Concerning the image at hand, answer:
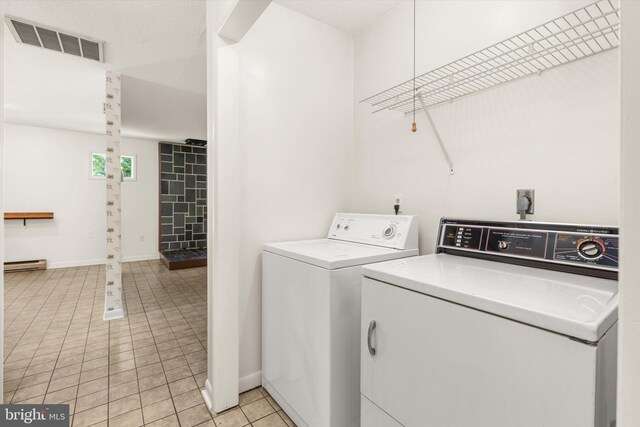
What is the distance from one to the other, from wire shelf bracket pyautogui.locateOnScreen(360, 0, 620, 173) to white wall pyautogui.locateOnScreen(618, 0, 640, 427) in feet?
2.82

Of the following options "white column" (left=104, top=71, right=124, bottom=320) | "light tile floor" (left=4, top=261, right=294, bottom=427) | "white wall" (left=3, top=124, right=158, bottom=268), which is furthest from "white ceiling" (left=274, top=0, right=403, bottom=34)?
"white wall" (left=3, top=124, right=158, bottom=268)

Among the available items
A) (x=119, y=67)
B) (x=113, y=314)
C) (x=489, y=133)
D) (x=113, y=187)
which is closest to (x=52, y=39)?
(x=119, y=67)

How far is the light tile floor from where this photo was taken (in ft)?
5.71

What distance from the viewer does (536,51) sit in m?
1.33

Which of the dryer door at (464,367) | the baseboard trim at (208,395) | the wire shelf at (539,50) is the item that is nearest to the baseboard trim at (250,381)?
the baseboard trim at (208,395)

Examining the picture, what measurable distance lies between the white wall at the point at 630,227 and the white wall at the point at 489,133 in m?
1.11

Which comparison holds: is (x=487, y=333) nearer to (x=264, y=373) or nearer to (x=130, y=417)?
(x=264, y=373)

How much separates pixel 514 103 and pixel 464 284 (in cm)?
102

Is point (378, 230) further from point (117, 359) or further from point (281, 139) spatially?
point (117, 359)

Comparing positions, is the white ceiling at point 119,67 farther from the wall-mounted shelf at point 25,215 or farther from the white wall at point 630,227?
the white wall at point 630,227

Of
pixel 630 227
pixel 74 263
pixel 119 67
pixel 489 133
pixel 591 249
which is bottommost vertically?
pixel 74 263

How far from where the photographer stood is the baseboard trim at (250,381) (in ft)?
6.26

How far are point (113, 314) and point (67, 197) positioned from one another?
3816 millimetres

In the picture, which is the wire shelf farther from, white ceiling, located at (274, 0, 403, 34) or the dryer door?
the dryer door
